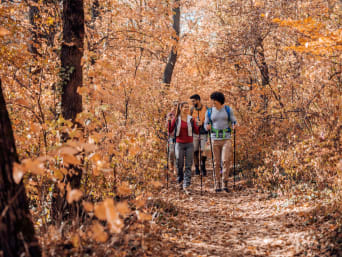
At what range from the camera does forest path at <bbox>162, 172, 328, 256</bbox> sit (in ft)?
14.2

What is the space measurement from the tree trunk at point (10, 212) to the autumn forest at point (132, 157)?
0.03ft

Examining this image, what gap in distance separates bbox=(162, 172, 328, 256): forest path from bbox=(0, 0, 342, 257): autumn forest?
1.0 inches

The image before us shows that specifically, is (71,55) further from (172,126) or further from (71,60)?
(172,126)

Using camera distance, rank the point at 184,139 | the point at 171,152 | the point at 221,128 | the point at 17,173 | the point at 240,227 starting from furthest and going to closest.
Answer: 1. the point at 171,152
2. the point at 184,139
3. the point at 221,128
4. the point at 240,227
5. the point at 17,173

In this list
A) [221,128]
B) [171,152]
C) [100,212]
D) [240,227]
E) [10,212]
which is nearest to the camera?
[100,212]

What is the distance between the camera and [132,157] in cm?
517

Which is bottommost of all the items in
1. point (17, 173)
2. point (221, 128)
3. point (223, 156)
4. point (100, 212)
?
point (223, 156)

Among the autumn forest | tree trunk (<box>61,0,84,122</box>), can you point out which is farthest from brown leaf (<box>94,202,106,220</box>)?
tree trunk (<box>61,0,84,122</box>)

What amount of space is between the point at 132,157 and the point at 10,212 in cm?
276

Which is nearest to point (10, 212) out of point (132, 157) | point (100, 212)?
point (100, 212)

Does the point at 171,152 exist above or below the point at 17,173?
below

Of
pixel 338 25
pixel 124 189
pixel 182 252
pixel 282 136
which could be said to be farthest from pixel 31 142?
pixel 338 25

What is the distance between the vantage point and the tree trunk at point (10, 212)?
A: 2.45m

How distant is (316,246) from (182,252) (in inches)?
69.6
